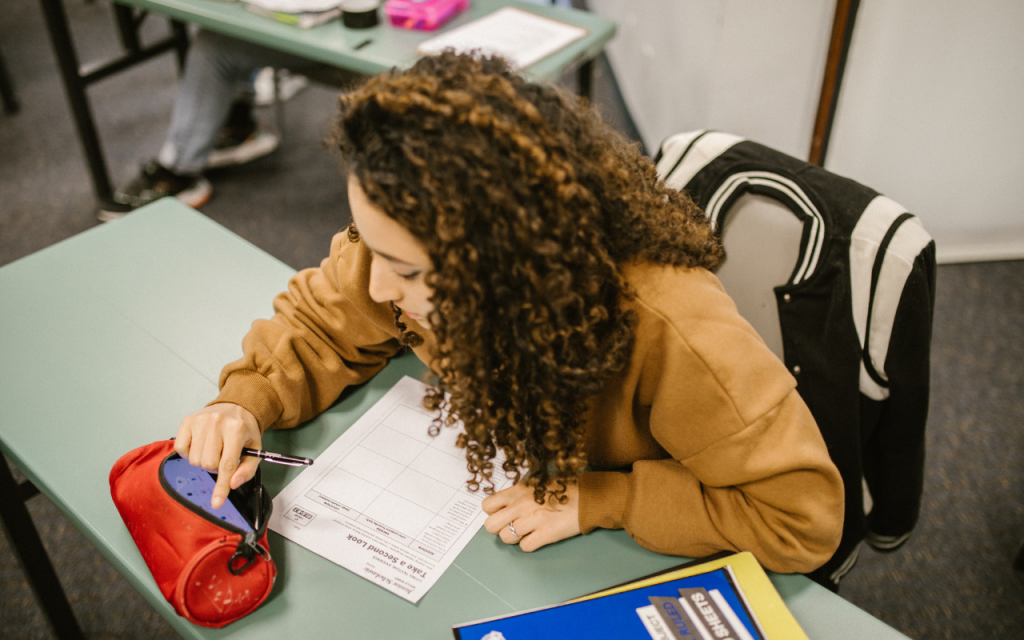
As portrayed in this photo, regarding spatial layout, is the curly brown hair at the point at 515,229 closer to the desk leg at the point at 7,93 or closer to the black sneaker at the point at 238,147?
the black sneaker at the point at 238,147

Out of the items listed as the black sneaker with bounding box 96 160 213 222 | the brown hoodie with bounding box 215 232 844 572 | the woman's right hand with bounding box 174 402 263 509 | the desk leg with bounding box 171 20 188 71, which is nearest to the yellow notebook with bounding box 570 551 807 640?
the brown hoodie with bounding box 215 232 844 572

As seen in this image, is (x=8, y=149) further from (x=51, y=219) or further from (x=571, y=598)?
(x=571, y=598)

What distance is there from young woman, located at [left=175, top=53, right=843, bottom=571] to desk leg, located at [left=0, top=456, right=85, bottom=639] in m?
0.53

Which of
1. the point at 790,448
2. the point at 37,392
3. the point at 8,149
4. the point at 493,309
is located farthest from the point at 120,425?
the point at 8,149

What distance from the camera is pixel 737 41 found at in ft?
6.87

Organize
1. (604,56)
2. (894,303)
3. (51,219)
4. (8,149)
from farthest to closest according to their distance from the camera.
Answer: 1. (604,56)
2. (8,149)
3. (51,219)
4. (894,303)

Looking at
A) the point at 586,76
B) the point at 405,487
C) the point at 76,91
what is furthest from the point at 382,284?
the point at 76,91

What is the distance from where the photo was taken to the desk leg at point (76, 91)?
2.22m

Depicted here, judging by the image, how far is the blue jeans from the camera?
236 centimetres

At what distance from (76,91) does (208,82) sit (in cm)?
41

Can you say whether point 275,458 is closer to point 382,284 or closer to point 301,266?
point 382,284

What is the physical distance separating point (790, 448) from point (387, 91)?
0.52 meters

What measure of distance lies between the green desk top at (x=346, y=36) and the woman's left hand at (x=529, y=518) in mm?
1159

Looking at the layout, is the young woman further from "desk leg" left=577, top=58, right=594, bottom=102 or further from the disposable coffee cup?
"desk leg" left=577, top=58, right=594, bottom=102
